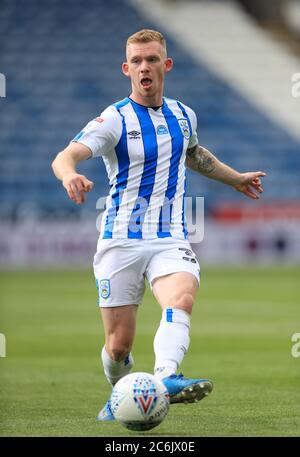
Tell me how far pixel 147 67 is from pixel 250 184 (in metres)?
1.35

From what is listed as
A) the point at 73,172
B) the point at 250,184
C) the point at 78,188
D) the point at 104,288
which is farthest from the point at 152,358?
the point at 78,188

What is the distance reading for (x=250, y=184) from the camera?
7395 mm

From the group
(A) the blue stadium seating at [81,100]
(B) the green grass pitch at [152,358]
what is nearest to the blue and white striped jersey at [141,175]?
(B) the green grass pitch at [152,358]

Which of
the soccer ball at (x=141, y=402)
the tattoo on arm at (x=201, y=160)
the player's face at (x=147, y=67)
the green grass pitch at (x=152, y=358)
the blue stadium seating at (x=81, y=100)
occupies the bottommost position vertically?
the green grass pitch at (x=152, y=358)

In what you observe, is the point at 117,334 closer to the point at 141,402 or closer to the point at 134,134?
the point at 141,402

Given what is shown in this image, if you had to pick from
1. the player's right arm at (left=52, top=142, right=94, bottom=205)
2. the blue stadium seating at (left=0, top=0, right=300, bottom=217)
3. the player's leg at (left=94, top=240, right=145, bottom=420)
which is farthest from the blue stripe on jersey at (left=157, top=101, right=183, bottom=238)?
the blue stadium seating at (left=0, top=0, right=300, bottom=217)

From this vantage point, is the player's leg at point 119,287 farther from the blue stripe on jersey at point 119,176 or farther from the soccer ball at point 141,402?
the soccer ball at point 141,402

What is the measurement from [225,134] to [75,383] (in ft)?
74.0

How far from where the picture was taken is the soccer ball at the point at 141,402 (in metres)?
5.73

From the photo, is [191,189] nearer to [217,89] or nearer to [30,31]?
[217,89]

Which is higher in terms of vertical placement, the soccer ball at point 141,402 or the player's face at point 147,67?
the player's face at point 147,67

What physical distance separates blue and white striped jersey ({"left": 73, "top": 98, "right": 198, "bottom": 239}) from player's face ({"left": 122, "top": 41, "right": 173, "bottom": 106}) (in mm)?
154

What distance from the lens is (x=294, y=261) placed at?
25469 millimetres

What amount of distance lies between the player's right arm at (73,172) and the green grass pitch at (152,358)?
143cm
